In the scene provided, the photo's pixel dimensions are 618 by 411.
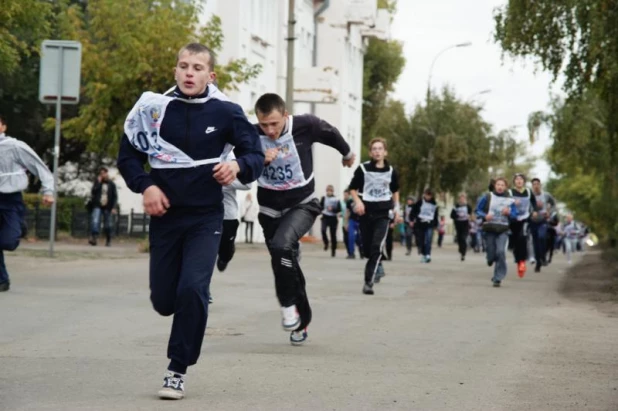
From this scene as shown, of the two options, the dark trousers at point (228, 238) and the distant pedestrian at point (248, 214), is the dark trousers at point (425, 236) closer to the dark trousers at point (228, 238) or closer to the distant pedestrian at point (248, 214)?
the distant pedestrian at point (248, 214)

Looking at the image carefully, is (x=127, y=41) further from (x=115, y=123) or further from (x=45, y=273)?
(x=45, y=273)

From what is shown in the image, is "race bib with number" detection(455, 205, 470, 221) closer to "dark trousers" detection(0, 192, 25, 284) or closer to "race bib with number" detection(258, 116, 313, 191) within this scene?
"dark trousers" detection(0, 192, 25, 284)

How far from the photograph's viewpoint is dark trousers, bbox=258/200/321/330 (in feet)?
38.1

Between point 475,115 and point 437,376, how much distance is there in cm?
6269

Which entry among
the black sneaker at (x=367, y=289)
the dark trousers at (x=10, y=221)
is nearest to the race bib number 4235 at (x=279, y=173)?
the dark trousers at (x=10, y=221)

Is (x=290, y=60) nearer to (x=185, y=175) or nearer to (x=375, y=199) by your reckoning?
(x=375, y=199)

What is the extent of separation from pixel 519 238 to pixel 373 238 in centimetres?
786

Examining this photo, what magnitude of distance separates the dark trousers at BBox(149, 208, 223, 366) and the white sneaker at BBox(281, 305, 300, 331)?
3.05 m

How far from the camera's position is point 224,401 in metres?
8.17

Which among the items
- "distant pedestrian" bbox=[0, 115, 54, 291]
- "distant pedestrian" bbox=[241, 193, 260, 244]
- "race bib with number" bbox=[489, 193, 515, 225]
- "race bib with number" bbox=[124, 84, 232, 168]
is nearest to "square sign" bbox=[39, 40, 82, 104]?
"race bib with number" bbox=[489, 193, 515, 225]

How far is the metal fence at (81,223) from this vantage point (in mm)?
34594

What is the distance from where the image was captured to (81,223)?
37781 mm

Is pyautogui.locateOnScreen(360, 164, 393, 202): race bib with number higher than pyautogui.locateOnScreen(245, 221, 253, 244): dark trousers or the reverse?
higher

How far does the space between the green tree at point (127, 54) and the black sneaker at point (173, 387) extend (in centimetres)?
2289
